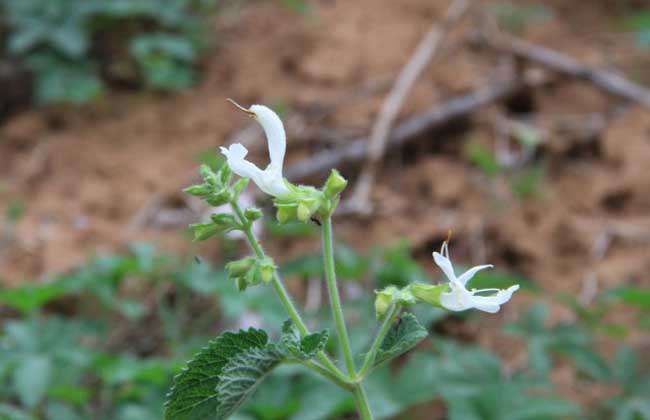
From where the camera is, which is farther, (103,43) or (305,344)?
(103,43)

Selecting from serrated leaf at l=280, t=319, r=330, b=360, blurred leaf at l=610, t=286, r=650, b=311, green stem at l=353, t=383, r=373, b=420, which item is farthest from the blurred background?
serrated leaf at l=280, t=319, r=330, b=360

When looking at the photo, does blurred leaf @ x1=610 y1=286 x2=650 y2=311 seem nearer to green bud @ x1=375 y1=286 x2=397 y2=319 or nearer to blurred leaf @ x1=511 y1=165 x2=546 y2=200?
blurred leaf @ x1=511 y1=165 x2=546 y2=200

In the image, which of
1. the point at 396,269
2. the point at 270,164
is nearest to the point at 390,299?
the point at 270,164

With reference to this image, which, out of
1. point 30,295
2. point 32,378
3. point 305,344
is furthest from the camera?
point 30,295

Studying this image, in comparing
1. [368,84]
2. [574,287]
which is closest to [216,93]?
[368,84]

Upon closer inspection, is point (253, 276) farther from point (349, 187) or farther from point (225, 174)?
point (349, 187)
